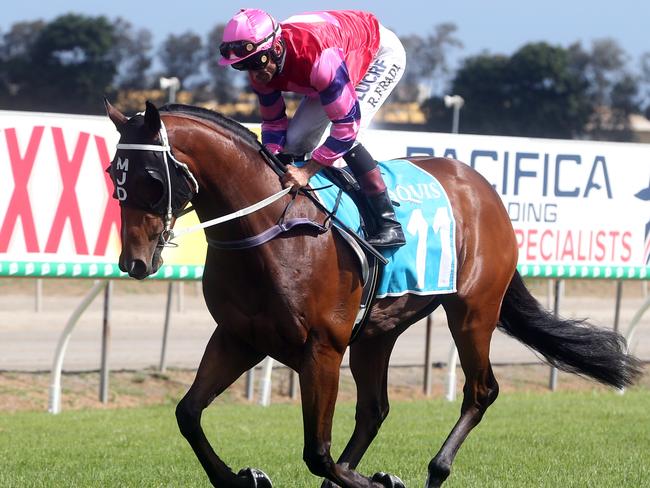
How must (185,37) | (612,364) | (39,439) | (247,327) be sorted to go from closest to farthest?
(247,327)
(612,364)
(39,439)
(185,37)

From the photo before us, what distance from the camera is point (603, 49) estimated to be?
7462 cm

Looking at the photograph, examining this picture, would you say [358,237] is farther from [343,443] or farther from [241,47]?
[343,443]

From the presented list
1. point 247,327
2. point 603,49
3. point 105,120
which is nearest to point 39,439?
point 105,120

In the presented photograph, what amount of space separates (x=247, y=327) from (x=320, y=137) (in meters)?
1.02

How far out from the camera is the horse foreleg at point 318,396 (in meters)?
5.18

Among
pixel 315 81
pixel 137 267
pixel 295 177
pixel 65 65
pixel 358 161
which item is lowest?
pixel 137 267

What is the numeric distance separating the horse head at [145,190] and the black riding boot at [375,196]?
1036 mm

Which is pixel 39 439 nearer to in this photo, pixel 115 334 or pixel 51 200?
pixel 51 200

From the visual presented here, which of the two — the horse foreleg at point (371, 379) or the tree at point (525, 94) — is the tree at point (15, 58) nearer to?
the tree at point (525, 94)

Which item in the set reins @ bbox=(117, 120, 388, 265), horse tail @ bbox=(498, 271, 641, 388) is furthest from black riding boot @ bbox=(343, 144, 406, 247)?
horse tail @ bbox=(498, 271, 641, 388)

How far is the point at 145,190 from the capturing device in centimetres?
480

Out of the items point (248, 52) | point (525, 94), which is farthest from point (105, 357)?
point (525, 94)

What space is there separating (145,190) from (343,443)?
A: 3764 millimetres

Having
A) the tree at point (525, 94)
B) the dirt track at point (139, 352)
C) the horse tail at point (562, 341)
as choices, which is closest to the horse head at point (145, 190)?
the horse tail at point (562, 341)
